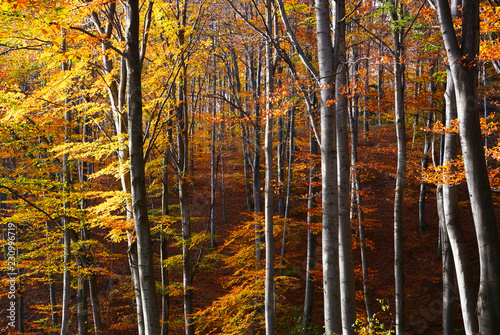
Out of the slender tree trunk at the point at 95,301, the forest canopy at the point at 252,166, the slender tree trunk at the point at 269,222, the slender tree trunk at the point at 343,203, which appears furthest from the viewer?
the slender tree trunk at the point at 95,301

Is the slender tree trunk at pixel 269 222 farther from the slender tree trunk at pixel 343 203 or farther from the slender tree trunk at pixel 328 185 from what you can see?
the slender tree trunk at pixel 328 185

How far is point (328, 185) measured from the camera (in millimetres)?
4168

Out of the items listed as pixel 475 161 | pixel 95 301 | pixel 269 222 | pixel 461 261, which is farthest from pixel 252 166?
pixel 475 161

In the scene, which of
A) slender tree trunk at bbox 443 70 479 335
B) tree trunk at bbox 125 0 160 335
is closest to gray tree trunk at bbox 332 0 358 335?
slender tree trunk at bbox 443 70 479 335

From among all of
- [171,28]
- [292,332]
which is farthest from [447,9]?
[292,332]

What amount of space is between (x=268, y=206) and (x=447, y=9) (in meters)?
4.57

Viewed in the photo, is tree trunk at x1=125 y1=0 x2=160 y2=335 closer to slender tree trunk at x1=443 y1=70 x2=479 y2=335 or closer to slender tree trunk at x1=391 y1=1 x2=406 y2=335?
slender tree trunk at x1=443 y1=70 x2=479 y2=335

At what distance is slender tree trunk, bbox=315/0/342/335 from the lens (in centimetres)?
410

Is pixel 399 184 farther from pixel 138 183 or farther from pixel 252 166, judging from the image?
pixel 138 183

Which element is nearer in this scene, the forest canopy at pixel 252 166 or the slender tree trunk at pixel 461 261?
the forest canopy at pixel 252 166

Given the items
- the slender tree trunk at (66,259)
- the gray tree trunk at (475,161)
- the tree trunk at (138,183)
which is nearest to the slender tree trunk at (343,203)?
the gray tree trunk at (475,161)

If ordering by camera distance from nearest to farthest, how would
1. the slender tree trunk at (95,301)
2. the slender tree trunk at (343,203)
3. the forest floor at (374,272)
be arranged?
the slender tree trunk at (343,203) < the slender tree trunk at (95,301) < the forest floor at (374,272)

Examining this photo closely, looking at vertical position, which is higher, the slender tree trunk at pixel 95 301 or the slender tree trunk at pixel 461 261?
the slender tree trunk at pixel 461 261

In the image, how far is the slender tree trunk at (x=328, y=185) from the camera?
4.10 metres
